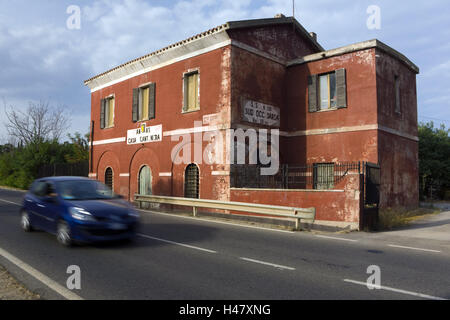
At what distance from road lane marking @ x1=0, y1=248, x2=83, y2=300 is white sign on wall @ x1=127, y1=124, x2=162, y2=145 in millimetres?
11852

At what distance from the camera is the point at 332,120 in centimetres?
1620

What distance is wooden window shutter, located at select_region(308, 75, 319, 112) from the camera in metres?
16.7

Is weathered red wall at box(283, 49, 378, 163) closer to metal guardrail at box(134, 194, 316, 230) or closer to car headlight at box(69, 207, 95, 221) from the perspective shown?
metal guardrail at box(134, 194, 316, 230)

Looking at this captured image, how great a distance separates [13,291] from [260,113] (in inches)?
518

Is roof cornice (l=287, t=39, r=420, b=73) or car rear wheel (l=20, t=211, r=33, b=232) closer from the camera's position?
car rear wheel (l=20, t=211, r=33, b=232)

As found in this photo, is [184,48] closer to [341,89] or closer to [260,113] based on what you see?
[260,113]

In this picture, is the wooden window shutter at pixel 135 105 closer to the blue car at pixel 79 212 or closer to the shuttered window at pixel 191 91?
the shuttered window at pixel 191 91

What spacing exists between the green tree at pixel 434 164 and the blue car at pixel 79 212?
25.6 metres

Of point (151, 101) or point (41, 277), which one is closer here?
point (41, 277)

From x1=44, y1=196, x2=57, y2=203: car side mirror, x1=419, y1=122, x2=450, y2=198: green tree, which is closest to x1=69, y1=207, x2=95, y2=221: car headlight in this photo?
x1=44, y1=196, x2=57, y2=203: car side mirror

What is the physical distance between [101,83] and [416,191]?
2010cm

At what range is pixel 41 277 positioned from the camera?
542 centimetres

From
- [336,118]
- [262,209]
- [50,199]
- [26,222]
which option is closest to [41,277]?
[50,199]
